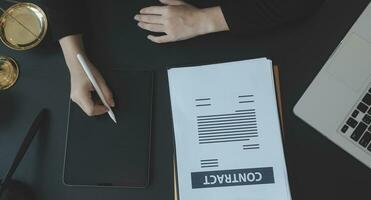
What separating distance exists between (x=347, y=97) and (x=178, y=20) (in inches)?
13.6

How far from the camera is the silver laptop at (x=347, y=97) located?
69 cm

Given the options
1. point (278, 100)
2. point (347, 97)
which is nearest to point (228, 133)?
point (278, 100)

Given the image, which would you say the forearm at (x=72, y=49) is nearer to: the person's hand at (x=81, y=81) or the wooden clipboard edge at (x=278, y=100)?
the person's hand at (x=81, y=81)

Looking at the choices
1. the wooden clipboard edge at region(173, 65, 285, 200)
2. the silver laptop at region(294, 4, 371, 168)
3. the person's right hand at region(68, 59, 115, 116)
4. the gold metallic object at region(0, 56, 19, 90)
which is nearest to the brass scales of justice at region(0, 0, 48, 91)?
the gold metallic object at region(0, 56, 19, 90)

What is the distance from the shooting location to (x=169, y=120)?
76 cm

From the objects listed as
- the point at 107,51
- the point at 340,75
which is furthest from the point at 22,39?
the point at 340,75

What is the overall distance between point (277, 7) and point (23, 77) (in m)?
0.52

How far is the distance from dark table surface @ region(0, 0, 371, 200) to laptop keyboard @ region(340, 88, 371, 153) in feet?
0.10

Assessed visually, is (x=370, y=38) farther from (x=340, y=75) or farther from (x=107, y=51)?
(x=107, y=51)

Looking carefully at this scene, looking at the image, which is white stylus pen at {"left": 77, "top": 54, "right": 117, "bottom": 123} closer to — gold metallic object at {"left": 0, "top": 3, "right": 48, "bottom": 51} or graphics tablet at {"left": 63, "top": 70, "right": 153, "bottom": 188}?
graphics tablet at {"left": 63, "top": 70, "right": 153, "bottom": 188}

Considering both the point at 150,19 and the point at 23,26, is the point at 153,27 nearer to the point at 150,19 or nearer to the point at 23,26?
the point at 150,19

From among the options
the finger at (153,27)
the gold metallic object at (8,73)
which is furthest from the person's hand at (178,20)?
the gold metallic object at (8,73)

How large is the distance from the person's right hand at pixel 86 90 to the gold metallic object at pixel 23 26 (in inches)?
3.9

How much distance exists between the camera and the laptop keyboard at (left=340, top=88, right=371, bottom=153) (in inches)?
27.1
